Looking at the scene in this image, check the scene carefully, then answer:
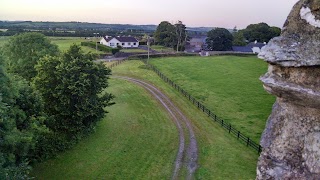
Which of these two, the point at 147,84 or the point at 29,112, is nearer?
the point at 29,112

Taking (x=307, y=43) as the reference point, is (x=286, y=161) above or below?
below

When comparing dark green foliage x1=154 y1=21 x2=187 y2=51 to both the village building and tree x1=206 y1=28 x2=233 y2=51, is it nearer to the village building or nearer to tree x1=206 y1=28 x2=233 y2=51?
tree x1=206 y1=28 x2=233 y2=51

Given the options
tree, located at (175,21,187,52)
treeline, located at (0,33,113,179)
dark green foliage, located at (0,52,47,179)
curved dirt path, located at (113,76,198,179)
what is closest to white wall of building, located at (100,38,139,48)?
tree, located at (175,21,187,52)

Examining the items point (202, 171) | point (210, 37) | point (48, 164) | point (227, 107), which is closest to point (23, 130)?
point (48, 164)

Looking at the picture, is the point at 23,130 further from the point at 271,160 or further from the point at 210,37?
the point at 210,37

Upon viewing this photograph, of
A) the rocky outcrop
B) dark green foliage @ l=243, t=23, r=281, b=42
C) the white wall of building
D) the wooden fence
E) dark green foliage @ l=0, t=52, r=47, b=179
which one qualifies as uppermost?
dark green foliage @ l=243, t=23, r=281, b=42

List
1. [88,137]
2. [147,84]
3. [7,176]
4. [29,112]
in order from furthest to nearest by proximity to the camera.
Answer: [147,84], [88,137], [29,112], [7,176]

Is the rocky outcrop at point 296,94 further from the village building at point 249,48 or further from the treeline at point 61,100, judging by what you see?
the village building at point 249,48
